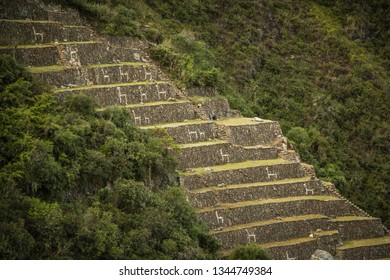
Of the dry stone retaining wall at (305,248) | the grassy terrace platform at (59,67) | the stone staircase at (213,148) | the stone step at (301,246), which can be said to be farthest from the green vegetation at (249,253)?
the grassy terrace platform at (59,67)

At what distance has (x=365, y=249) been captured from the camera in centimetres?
5466

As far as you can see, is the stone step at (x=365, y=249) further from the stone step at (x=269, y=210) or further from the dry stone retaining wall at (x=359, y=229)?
the stone step at (x=269, y=210)

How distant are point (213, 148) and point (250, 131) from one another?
3098 mm

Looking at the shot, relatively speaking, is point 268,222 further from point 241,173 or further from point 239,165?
point 239,165

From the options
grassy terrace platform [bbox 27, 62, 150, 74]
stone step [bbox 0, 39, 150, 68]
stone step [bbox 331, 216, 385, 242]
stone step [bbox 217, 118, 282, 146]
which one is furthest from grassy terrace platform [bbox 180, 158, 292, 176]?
stone step [bbox 0, 39, 150, 68]

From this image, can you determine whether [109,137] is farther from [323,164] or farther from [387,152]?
[387,152]

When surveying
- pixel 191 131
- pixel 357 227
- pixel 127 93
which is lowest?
pixel 357 227

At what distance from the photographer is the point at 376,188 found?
66.8 meters

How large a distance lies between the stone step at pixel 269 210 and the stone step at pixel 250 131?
148 inches

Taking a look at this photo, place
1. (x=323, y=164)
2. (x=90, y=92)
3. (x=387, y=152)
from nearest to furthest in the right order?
(x=90, y=92)
(x=323, y=164)
(x=387, y=152)

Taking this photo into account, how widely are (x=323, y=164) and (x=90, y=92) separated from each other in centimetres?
1679

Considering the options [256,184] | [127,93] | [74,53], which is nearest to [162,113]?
[127,93]

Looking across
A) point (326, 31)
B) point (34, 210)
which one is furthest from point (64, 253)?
point (326, 31)

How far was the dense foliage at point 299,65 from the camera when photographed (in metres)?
62.4
